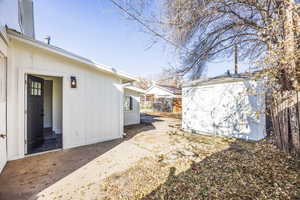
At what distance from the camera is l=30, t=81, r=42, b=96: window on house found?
4266mm

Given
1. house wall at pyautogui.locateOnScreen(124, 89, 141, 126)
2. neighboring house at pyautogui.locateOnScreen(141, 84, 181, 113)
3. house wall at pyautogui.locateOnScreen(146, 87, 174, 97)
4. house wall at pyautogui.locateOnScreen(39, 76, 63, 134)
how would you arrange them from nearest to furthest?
house wall at pyautogui.locateOnScreen(39, 76, 63, 134) < house wall at pyautogui.locateOnScreen(124, 89, 141, 126) < neighboring house at pyautogui.locateOnScreen(141, 84, 181, 113) < house wall at pyautogui.locateOnScreen(146, 87, 174, 97)

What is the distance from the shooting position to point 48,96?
6.71m

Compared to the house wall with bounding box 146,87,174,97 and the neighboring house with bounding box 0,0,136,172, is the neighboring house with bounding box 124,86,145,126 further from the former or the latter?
the house wall with bounding box 146,87,174,97

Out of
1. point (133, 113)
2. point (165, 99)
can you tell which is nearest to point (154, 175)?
point (133, 113)

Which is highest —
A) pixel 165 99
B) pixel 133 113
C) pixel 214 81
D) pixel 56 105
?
pixel 214 81

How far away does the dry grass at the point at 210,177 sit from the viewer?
2281 millimetres

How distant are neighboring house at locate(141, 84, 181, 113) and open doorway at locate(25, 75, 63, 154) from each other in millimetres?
12582

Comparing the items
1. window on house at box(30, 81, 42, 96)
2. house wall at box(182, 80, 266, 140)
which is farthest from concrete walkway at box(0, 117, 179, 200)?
house wall at box(182, 80, 266, 140)

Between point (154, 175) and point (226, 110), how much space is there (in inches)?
184

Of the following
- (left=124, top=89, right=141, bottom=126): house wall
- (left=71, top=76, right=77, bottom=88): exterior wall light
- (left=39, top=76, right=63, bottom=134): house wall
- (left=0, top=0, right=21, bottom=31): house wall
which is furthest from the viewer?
(left=124, top=89, right=141, bottom=126): house wall

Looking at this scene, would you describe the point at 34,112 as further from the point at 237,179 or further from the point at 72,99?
the point at 237,179

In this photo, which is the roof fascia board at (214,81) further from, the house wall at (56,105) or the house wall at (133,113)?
the house wall at (56,105)

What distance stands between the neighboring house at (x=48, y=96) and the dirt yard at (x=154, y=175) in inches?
28.0

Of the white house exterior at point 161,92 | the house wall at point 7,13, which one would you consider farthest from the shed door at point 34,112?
the white house exterior at point 161,92
